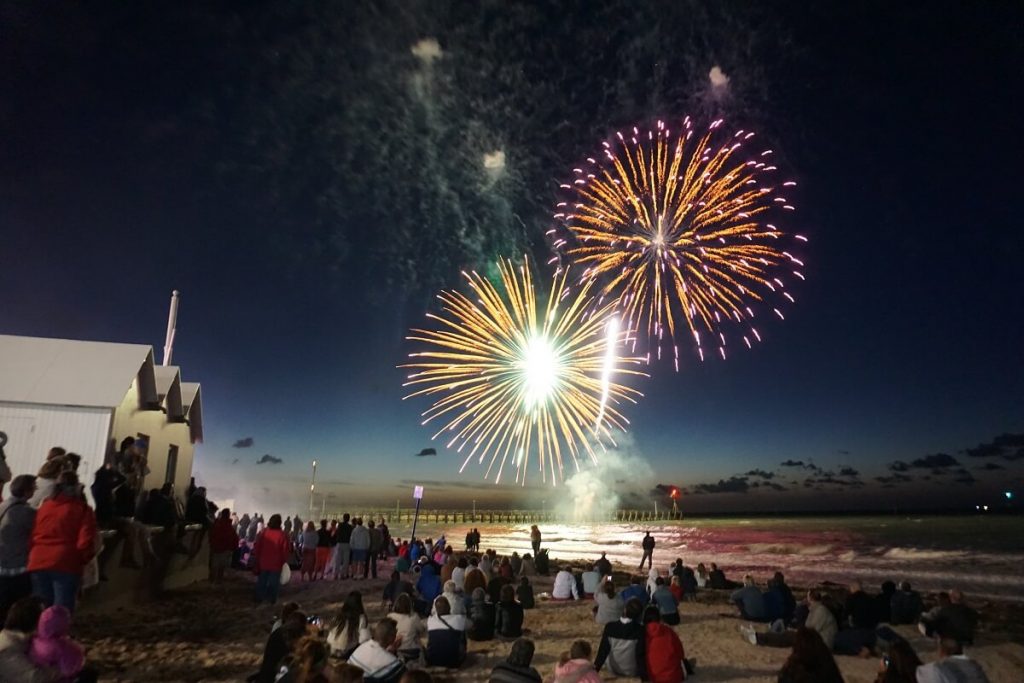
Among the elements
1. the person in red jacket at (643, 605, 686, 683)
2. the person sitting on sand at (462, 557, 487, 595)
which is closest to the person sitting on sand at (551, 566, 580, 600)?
the person sitting on sand at (462, 557, 487, 595)

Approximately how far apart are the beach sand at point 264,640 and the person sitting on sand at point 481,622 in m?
0.18

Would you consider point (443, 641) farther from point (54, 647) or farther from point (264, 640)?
point (54, 647)

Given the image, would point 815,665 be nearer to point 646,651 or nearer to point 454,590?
point 646,651

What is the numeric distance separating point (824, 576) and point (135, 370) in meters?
40.6

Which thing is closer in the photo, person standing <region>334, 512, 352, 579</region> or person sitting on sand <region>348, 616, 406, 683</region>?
person sitting on sand <region>348, 616, 406, 683</region>

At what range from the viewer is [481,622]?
11.4m

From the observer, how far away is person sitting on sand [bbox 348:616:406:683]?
642 cm

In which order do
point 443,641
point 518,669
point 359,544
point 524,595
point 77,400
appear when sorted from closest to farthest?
point 518,669, point 443,641, point 77,400, point 524,595, point 359,544

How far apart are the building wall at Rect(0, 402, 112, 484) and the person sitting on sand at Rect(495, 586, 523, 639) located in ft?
33.5

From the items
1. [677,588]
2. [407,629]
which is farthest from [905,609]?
[407,629]

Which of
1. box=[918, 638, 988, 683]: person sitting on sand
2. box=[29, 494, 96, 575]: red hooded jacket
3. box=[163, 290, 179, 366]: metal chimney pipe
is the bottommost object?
box=[918, 638, 988, 683]: person sitting on sand

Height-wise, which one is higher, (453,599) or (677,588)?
(453,599)

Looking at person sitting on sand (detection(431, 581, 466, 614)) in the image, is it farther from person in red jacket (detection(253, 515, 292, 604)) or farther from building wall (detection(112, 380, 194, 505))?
building wall (detection(112, 380, 194, 505))

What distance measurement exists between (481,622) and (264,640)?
380 cm
